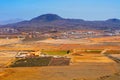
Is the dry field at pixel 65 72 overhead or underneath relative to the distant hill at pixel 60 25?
underneath

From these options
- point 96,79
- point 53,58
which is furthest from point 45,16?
point 96,79

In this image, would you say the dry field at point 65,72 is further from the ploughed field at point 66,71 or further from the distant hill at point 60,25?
the distant hill at point 60,25

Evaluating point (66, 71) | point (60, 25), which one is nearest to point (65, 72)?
point (66, 71)

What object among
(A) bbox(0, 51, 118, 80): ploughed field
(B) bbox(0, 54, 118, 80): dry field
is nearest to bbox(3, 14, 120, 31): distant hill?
(A) bbox(0, 51, 118, 80): ploughed field

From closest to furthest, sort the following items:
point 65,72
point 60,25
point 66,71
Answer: point 65,72
point 66,71
point 60,25

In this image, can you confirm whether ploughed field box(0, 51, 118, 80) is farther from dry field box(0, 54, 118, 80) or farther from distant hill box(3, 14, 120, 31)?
distant hill box(3, 14, 120, 31)

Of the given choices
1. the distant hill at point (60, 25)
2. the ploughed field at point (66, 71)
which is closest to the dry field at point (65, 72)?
the ploughed field at point (66, 71)

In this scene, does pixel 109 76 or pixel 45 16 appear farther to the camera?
pixel 45 16

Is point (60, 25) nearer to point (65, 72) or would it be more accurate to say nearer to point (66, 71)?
point (66, 71)

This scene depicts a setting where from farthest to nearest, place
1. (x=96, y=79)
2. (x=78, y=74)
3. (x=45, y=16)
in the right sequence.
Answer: (x=45, y=16) → (x=78, y=74) → (x=96, y=79)

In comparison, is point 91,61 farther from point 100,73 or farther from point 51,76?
point 51,76

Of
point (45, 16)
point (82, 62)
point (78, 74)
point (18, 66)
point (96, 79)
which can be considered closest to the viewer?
point (96, 79)
